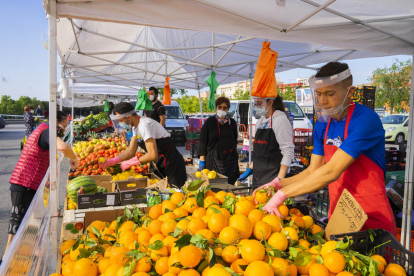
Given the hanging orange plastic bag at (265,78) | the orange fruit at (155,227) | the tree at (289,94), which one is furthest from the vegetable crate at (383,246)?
the tree at (289,94)

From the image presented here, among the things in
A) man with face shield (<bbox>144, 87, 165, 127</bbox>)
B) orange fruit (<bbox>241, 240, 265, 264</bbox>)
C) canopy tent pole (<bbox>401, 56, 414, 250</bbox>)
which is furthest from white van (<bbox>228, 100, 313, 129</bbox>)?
orange fruit (<bbox>241, 240, 265, 264</bbox>)

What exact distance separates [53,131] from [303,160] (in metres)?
5.09

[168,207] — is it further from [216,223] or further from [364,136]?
[364,136]

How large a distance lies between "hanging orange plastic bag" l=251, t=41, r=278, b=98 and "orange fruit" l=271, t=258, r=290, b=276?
2695 millimetres

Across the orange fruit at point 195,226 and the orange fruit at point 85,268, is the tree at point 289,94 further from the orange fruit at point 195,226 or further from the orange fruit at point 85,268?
the orange fruit at point 85,268

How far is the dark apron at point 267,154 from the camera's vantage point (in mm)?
3613

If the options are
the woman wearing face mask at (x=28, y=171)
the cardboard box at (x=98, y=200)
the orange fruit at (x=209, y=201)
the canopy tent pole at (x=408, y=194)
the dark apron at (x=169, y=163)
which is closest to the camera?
the orange fruit at (x=209, y=201)

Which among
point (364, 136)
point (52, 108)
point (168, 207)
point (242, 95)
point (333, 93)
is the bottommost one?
point (168, 207)

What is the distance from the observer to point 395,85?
29875 millimetres

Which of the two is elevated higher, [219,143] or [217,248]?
[219,143]

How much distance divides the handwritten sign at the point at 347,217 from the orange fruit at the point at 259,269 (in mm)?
624

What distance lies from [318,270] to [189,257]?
61 centimetres

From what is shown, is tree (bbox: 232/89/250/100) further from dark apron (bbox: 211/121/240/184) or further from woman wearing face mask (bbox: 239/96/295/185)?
woman wearing face mask (bbox: 239/96/295/185)

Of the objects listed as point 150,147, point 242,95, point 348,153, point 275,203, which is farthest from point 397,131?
point 242,95
